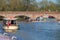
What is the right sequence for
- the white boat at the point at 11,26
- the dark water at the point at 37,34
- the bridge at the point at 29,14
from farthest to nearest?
the bridge at the point at 29,14, the white boat at the point at 11,26, the dark water at the point at 37,34

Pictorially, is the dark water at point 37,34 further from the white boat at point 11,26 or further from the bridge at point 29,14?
the bridge at point 29,14

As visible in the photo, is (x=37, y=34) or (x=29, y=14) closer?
(x=37, y=34)

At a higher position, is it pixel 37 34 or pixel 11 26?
pixel 11 26

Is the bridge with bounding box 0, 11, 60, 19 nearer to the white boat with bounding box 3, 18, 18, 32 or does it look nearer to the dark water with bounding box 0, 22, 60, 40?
the dark water with bounding box 0, 22, 60, 40

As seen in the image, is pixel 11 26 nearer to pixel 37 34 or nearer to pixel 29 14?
pixel 37 34

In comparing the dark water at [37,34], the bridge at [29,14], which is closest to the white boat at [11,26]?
the dark water at [37,34]

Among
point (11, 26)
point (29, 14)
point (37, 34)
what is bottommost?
point (29, 14)

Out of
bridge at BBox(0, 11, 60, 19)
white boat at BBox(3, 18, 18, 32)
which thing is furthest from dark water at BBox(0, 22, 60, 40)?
bridge at BBox(0, 11, 60, 19)

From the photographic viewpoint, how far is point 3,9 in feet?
321

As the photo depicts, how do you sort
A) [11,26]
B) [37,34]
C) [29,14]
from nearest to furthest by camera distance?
1. [37,34]
2. [11,26]
3. [29,14]

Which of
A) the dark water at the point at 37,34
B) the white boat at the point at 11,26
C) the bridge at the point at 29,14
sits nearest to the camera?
the dark water at the point at 37,34

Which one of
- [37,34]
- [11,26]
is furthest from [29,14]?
[37,34]

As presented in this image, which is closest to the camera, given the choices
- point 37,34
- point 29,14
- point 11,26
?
point 37,34

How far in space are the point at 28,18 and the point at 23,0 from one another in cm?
905
